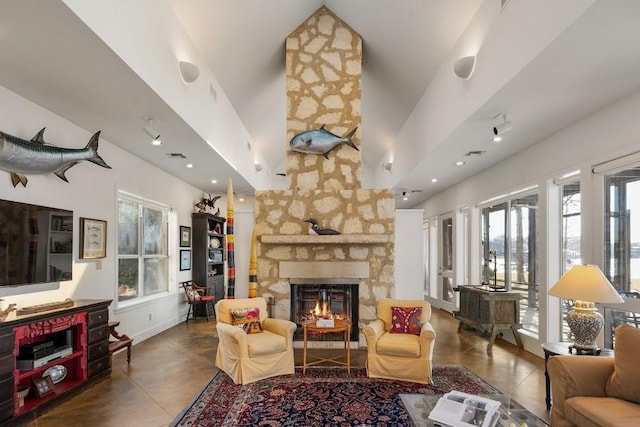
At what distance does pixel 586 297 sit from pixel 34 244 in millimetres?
4699

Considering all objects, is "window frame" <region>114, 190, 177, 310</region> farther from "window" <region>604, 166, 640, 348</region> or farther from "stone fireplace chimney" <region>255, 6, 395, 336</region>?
"window" <region>604, 166, 640, 348</region>

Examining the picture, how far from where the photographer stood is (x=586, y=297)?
10.3 ft

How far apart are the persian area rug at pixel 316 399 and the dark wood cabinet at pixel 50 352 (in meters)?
1.15

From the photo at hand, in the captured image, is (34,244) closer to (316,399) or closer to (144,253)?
(144,253)

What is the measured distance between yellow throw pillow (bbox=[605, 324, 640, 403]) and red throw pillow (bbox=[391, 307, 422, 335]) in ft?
6.64

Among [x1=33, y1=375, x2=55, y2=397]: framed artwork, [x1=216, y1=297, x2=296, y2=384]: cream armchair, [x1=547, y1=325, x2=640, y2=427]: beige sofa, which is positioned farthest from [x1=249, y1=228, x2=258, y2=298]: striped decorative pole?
[x1=547, y1=325, x2=640, y2=427]: beige sofa

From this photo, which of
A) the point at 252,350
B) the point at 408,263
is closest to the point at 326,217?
the point at 408,263

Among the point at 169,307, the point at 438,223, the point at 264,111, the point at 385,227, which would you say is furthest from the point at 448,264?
the point at 169,307

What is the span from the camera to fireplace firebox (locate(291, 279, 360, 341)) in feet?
18.4

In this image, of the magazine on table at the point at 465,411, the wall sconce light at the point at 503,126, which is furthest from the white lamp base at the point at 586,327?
the wall sconce light at the point at 503,126

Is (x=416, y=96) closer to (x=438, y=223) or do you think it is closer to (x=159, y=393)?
(x=438, y=223)

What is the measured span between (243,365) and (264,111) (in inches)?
208

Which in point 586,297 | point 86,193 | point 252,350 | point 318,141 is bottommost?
point 252,350

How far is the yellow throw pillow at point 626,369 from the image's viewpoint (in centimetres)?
248
